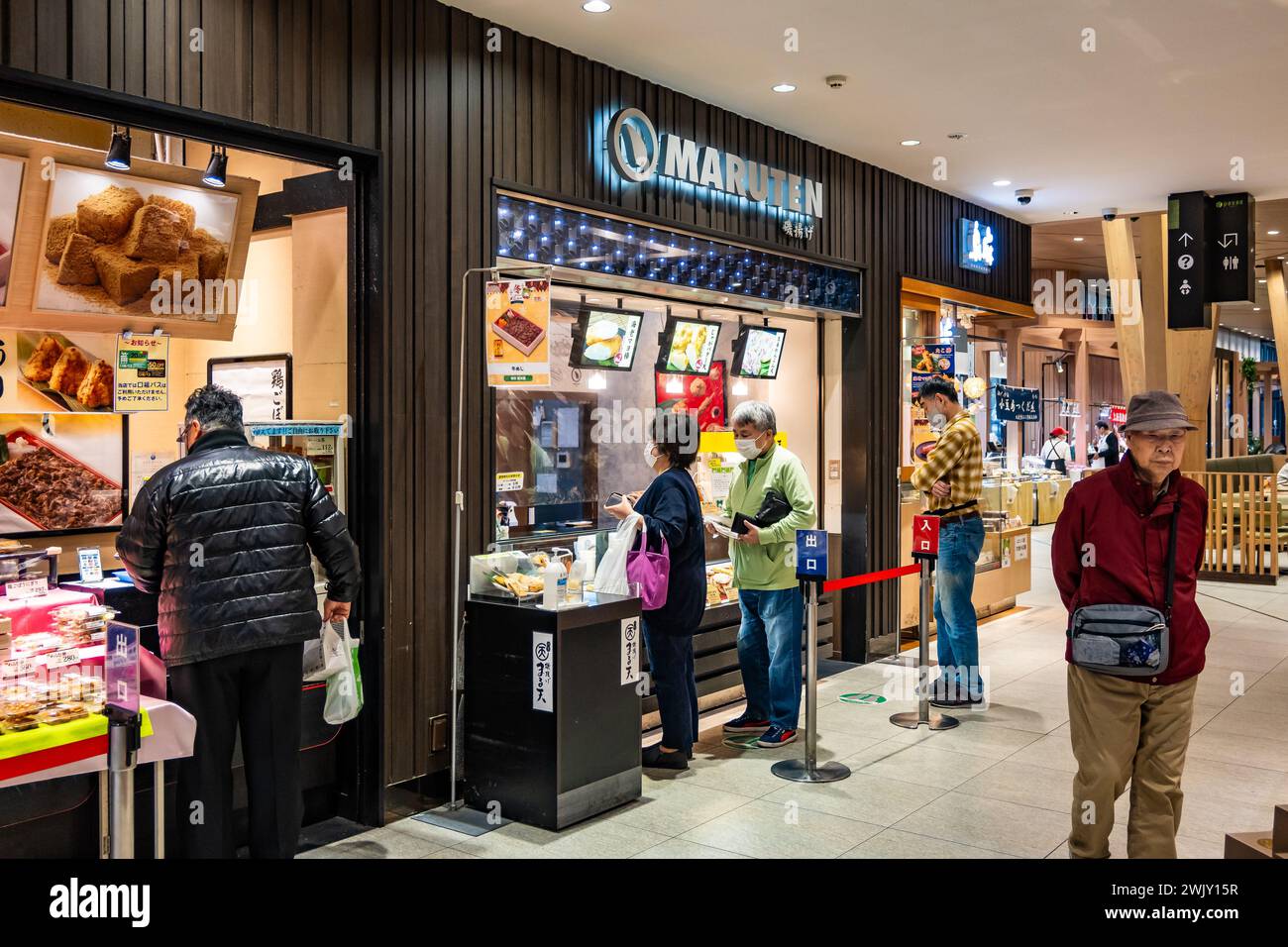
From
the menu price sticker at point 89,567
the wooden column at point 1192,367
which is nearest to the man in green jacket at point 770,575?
the menu price sticker at point 89,567

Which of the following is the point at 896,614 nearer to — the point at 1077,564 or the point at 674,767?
the point at 674,767

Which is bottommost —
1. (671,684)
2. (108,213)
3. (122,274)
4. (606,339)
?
(671,684)

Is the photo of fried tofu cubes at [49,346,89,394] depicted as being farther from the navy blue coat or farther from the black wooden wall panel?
the navy blue coat

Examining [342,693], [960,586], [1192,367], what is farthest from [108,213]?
[1192,367]

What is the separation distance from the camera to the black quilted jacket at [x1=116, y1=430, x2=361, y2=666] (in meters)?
3.70

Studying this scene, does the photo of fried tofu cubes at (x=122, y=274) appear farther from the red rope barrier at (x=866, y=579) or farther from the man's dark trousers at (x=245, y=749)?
the red rope barrier at (x=866, y=579)

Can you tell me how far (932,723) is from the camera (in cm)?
630

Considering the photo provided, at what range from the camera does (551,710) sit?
4.56 meters

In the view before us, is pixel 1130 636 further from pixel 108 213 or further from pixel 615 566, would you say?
pixel 108 213

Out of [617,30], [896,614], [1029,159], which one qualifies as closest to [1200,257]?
[1029,159]

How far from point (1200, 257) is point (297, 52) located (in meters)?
8.70

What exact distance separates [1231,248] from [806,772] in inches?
296

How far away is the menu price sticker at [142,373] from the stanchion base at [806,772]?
12.3 ft

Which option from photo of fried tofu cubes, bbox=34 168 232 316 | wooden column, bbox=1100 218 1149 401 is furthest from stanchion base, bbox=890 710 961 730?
wooden column, bbox=1100 218 1149 401
